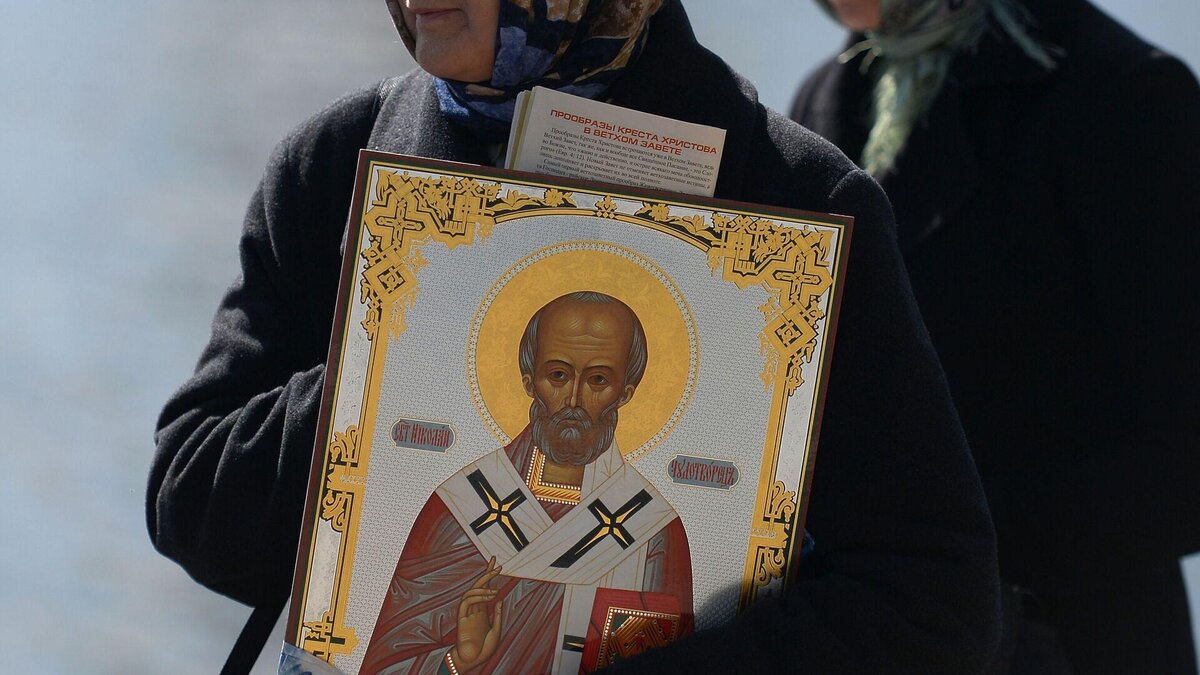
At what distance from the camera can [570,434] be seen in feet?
4.78

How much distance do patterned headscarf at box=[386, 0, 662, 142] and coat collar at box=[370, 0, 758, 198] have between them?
2cm

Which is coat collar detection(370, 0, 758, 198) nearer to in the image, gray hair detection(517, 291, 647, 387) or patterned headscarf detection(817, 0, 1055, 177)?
gray hair detection(517, 291, 647, 387)

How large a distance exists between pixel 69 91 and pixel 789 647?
535cm

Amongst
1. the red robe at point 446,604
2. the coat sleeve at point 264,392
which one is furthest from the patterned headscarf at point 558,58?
the red robe at point 446,604

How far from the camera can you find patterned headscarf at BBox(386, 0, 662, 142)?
5.47 ft

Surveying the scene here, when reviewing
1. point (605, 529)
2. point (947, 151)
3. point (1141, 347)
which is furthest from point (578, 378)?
Result: point (947, 151)

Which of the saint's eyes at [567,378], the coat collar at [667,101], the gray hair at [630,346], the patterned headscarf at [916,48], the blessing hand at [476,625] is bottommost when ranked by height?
the blessing hand at [476,625]

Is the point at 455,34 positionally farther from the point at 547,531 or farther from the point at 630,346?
the point at 547,531

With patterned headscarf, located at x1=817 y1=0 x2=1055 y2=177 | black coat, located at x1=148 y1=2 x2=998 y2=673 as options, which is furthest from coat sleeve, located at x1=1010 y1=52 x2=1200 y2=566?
black coat, located at x1=148 y1=2 x2=998 y2=673

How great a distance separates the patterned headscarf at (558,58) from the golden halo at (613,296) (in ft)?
1.03

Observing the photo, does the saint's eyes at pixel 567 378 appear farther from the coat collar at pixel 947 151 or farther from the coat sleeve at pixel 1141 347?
the coat collar at pixel 947 151

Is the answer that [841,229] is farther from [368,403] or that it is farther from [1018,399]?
[1018,399]

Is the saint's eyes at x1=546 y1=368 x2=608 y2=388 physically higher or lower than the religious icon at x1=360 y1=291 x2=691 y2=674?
higher

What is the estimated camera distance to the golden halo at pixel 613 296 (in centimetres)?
145
